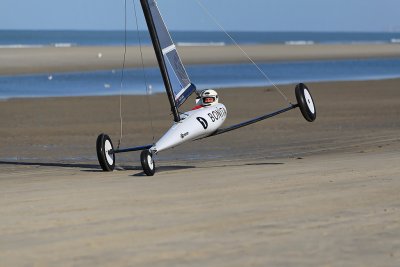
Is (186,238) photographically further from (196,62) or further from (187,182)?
(196,62)

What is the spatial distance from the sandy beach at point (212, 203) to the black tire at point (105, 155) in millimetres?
235

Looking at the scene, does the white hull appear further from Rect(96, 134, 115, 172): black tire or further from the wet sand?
Rect(96, 134, 115, 172): black tire

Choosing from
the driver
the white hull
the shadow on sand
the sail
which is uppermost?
the sail

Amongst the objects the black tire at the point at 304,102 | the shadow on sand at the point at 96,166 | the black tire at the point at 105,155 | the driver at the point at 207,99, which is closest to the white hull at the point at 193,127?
the driver at the point at 207,99

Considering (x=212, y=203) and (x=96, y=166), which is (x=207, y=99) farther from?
(x=212, y=203)

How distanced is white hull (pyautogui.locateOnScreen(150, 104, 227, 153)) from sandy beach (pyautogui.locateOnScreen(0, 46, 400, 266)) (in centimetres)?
38

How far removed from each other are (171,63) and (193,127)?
6.91 ft

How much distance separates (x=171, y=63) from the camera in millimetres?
15969

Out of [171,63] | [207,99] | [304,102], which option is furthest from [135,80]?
[304,102]

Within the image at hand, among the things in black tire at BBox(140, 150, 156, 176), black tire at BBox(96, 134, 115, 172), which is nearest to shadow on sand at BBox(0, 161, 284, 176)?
black tire at BBox(96, 134, 115, 172)

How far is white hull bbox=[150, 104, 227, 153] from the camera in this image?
13518 millimetres

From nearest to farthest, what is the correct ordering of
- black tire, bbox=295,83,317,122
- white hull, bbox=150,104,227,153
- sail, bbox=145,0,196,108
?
white hull, bbox=150,104,227,153 < black tire, bbox=295,83,317,122 < sail, bbox=145,0,196,108

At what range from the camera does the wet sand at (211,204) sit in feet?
23.1

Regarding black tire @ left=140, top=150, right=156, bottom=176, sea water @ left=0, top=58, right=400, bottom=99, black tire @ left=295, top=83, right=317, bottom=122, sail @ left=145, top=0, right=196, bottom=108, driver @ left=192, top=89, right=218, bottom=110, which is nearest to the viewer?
black tire @ left=140, top=150, right=156, bottom=176
